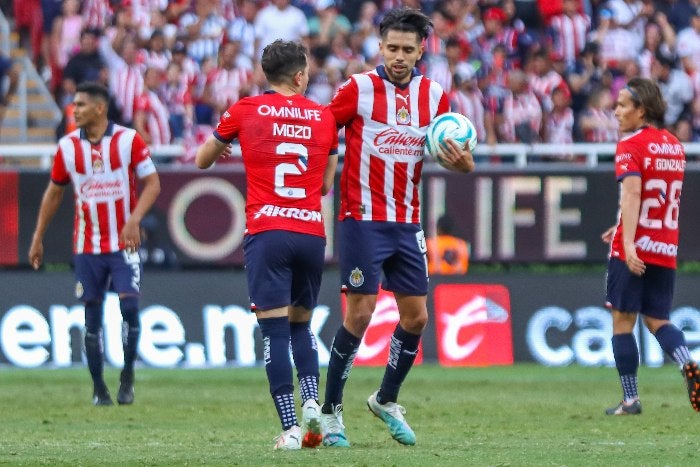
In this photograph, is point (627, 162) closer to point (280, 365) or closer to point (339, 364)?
point (339, 364)

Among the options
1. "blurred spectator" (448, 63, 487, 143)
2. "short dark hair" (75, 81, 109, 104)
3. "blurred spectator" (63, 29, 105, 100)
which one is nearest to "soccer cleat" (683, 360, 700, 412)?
"short dark hair" (75, 81, 109, 104)

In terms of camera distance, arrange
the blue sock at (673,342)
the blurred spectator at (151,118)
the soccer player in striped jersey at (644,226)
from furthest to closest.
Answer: the blurred spectator at (151,118), the soccer player in striped jersey at (644,226), the blue sock at (673,342)

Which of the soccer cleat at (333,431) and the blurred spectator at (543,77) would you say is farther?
the blurred spectator at (543,77)

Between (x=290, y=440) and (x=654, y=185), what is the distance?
13.2 ft

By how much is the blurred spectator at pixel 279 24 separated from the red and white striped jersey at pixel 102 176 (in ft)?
28.3

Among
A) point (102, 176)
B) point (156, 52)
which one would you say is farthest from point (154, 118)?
point (102, 176)

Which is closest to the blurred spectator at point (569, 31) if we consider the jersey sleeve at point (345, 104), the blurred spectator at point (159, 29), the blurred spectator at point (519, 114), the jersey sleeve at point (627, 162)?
the blurred spectator at point (519, 114)

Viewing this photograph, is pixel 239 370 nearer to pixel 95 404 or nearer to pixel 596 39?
pixel 95 404

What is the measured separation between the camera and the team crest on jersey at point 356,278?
9062 millimetres

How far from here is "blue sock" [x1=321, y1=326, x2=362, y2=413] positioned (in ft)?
30.1

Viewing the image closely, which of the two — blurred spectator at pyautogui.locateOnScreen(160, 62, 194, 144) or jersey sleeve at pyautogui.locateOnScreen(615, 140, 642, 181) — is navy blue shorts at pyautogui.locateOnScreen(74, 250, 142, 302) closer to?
jersey sleeve at pyautogui.locateOnScreen(615, 140, 642, 181)

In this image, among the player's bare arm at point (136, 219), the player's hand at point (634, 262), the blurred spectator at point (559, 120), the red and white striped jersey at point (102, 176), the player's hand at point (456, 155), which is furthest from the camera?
the blurred spectator at point (559, 120)

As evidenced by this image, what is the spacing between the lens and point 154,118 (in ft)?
63.6

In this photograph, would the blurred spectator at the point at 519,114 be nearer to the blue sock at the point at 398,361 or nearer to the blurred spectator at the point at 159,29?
the blurred spectator at the point at 159,29
